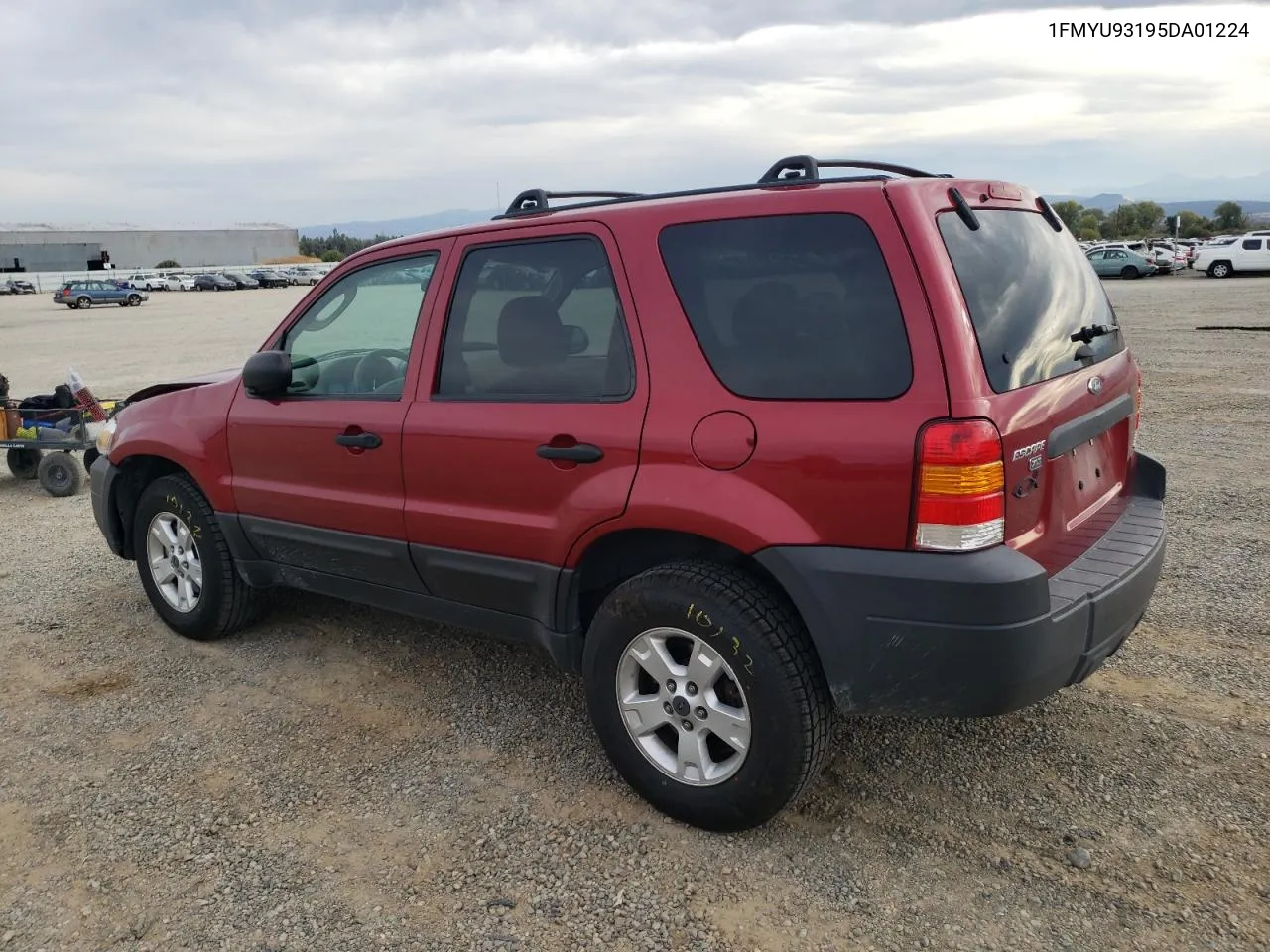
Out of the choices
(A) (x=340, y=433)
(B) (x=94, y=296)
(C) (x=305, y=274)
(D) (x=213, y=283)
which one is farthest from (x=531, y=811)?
(C) (x=305, y=274)

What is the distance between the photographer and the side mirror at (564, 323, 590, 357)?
3.21 m

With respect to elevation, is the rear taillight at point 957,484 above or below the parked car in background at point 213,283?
below

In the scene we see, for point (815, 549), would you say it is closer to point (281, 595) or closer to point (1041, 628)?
point (1041, 628)

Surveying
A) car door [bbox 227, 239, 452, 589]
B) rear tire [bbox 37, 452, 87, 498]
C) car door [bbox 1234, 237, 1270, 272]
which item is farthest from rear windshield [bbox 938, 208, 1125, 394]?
car door [bbox 1234, 237, 1270, 272]

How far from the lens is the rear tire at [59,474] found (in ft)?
25.8

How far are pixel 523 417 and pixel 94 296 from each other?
50.0 metres

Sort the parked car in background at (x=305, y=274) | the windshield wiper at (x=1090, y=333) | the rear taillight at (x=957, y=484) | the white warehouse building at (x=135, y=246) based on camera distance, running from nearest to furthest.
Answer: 1. the rear taillight at (x=957, y=484)
2. the windshield wiper at (x=1090, y=333)
3. the parked car in background at (x=305, y=274)
4. the white warehouse building at (x=135, y=246)

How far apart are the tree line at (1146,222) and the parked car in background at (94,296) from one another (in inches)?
2377

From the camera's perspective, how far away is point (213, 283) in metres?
65.8

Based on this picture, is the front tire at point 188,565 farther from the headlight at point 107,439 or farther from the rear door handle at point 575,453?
the rear door handle at point 575,453

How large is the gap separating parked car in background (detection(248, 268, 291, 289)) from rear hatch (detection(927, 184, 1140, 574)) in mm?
69561

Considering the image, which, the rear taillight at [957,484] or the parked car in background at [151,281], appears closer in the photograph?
the rear taillight at [957,484]

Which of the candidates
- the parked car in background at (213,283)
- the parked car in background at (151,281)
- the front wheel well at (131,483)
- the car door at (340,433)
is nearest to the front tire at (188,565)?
the front wheel well at (131,483)

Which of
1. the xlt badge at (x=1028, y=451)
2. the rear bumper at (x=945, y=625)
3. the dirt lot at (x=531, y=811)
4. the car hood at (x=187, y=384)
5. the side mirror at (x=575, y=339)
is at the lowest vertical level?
the dirt lot at (x=531, y=811)
